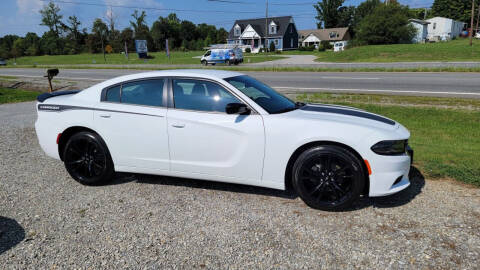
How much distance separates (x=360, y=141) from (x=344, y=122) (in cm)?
28

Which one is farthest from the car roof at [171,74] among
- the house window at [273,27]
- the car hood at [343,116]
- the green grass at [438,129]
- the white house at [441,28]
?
the white house at [441,28]

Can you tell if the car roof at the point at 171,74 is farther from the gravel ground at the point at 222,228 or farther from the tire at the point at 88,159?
the gravel ground at the point at 222,228

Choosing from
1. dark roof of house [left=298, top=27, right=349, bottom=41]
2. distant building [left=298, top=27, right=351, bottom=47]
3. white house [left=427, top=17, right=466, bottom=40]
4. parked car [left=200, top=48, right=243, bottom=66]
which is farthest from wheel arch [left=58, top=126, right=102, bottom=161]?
dark roof of house [left=298, top=27, right=349, bottom=41]

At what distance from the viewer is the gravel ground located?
2.99 meters

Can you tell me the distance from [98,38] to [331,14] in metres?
63.4

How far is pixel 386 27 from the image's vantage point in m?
48.2

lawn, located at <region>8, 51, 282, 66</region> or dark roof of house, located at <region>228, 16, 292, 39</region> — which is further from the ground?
dark roof of house, located at <region>228, 16, 292, 39</region>

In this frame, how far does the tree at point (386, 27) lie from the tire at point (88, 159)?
50.7 metres

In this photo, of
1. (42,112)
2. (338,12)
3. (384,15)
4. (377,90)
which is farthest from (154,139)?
(338,12)

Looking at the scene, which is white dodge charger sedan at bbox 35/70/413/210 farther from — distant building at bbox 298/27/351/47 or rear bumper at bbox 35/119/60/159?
distant building at bbox 298/27/351/47

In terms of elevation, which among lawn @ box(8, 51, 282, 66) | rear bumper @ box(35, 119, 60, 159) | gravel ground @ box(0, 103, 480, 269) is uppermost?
lawn @ box(8, 51, 282, 66)

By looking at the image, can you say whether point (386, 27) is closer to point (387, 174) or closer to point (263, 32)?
point (263, 32)

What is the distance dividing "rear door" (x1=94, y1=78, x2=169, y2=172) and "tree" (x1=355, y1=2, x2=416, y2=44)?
5033 cm

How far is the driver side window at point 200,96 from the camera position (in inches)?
162
